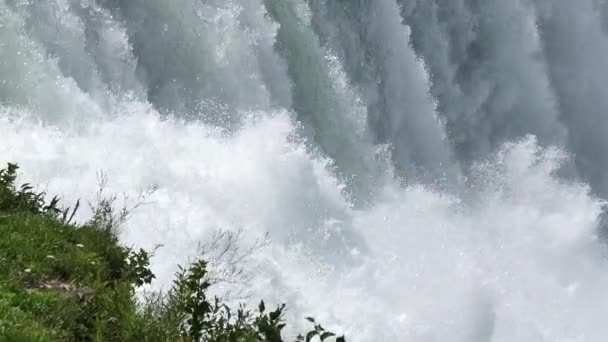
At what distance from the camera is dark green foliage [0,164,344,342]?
317 cm

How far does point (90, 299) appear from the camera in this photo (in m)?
3.56

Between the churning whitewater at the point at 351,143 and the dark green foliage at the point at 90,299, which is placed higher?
the churning whitewater at the point at 351,143

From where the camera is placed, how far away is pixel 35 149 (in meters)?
7.07

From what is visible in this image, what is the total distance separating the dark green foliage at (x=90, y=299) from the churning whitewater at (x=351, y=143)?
1.70 meters

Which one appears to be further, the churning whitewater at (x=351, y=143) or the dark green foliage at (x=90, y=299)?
the churning whitewater at (x=351, y=143)

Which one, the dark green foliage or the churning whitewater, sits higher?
the churning whitewater

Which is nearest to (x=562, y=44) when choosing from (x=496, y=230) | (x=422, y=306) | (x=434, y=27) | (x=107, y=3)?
(x=434, y=27)

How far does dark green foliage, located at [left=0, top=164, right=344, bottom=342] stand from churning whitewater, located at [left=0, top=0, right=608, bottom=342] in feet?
5.58

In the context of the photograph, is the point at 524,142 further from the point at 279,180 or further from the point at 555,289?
the point at 279,180

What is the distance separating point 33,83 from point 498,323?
685 cm

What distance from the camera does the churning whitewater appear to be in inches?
303

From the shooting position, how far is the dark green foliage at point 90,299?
3166mm

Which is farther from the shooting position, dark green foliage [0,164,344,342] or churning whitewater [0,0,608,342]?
churning whitewater [0,0,608,342]

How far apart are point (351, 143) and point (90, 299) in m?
7.62
